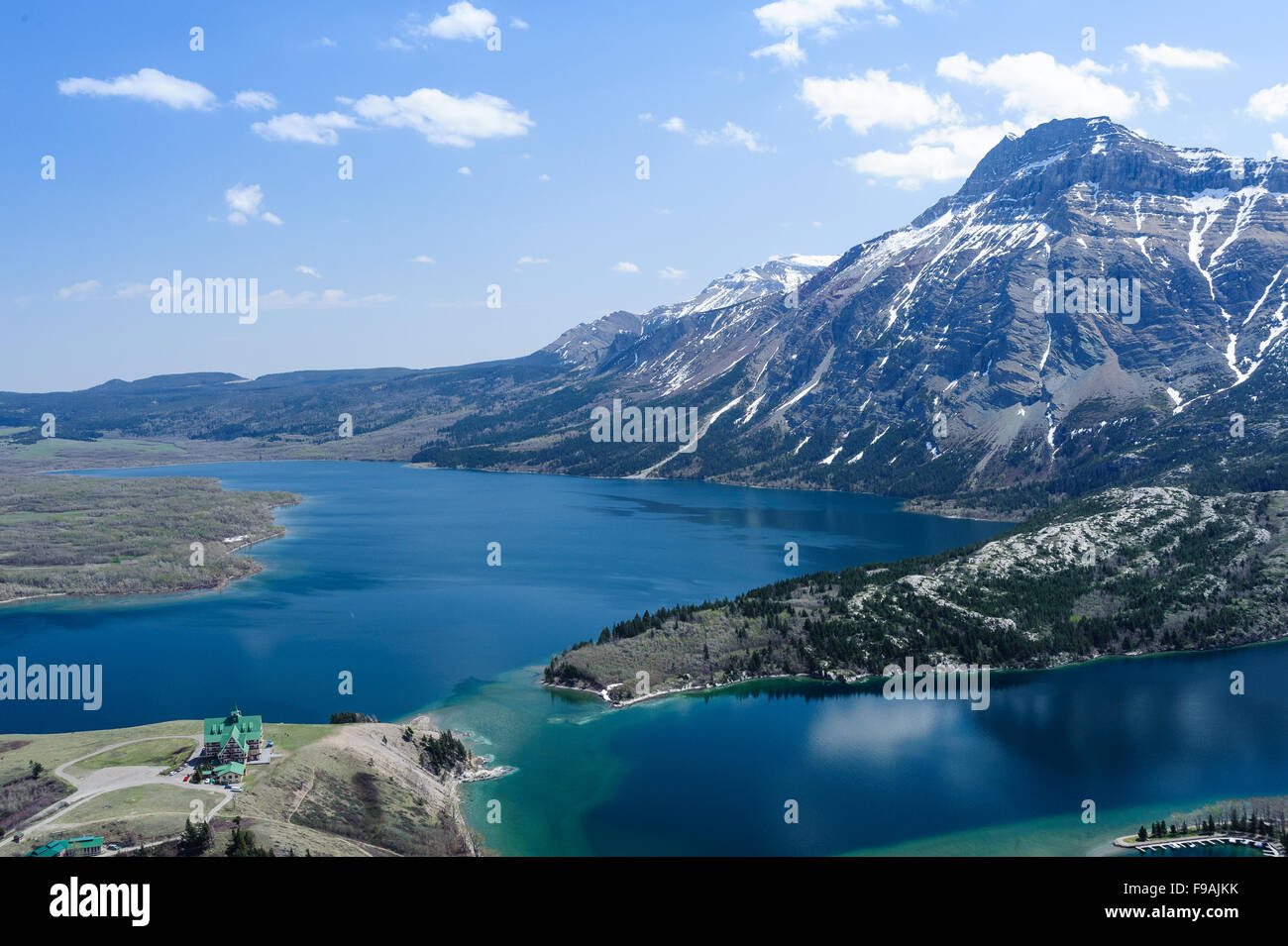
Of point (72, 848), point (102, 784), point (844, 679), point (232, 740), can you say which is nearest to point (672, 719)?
point (844, 679)

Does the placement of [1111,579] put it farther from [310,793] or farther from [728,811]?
[310,793]

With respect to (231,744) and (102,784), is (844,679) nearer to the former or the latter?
(231,744)

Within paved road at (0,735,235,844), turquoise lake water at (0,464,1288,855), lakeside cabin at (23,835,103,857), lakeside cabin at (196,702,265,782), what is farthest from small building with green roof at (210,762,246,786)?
turquoise lake water at (0,464,1288,855)

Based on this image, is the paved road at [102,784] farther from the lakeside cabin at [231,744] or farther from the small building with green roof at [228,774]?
the lakeside cabin at [231,744]

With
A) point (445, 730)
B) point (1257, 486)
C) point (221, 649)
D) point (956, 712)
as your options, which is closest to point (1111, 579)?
point (956, 712)

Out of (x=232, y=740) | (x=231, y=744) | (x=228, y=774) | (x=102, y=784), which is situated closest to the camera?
(x=102, y=784)

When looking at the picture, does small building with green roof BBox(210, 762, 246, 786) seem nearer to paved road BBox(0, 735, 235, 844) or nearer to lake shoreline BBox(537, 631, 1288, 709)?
paved road BBox(0, 735, 235, 844)

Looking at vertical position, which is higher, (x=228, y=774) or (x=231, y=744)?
(x=231, y=744)
